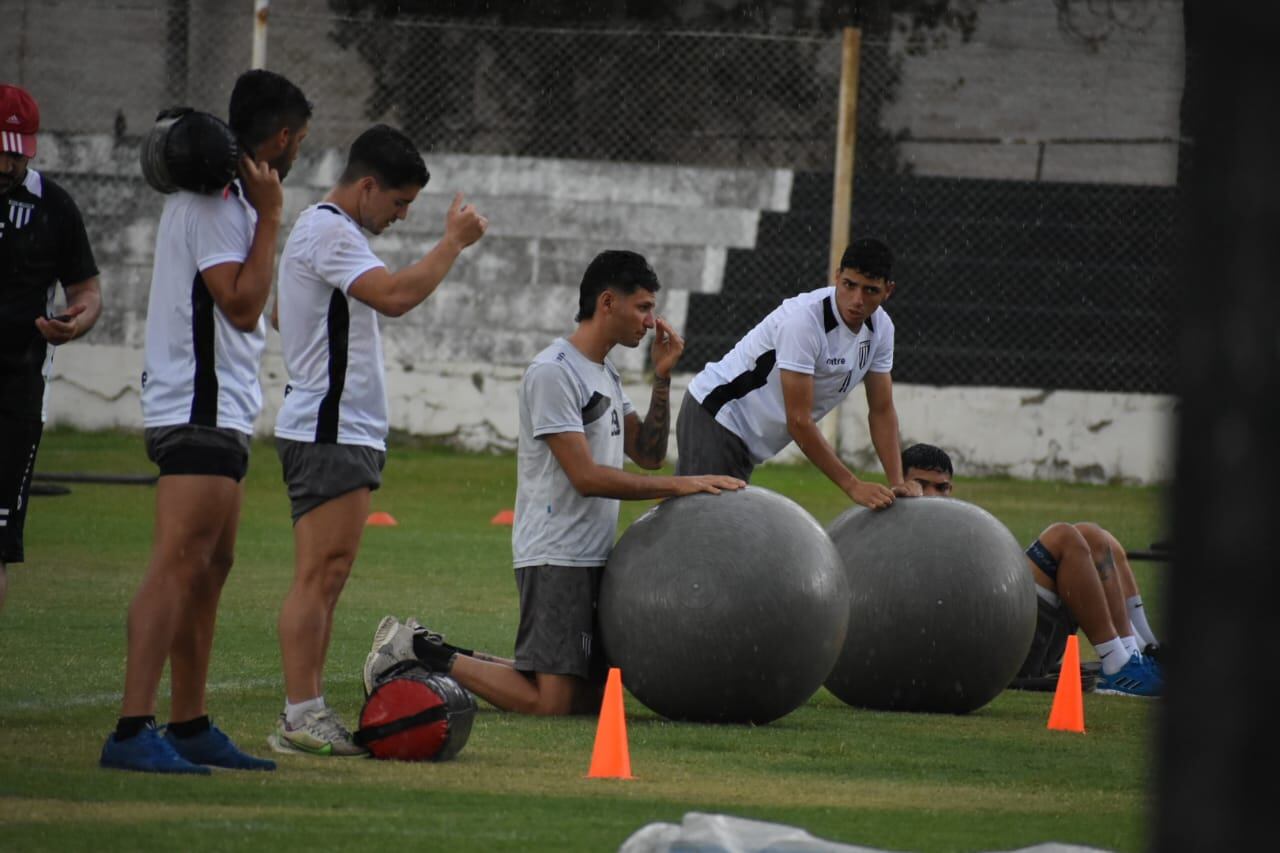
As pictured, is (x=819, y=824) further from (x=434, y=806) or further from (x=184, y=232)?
(x=184, y=232)

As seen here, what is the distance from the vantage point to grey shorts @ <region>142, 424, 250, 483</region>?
5.57 m

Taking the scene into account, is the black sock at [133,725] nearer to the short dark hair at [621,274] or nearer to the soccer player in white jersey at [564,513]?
the soccer player in white jersey at [564,513]

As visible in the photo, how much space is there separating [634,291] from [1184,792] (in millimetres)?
5963

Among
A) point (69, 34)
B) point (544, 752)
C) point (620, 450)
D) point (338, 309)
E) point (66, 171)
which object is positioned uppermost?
point (69, 34)

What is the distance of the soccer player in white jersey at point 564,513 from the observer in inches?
287

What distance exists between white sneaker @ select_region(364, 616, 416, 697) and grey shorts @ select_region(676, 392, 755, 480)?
2.07 m

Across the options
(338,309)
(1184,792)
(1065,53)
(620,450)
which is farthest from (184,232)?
(1065,53)

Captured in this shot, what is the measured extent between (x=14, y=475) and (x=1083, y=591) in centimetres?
467

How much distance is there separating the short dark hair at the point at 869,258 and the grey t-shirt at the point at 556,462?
1471mm

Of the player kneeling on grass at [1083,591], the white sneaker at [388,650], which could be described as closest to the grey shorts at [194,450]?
the white sneaker at [388,650]

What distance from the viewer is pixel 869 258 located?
8.34 meters

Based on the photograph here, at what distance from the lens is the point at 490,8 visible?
22.7 m

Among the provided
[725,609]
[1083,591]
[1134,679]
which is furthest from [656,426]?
[1134,679]

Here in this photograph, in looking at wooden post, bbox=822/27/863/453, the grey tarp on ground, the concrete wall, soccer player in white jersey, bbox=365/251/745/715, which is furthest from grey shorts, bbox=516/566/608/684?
the concrete wall
